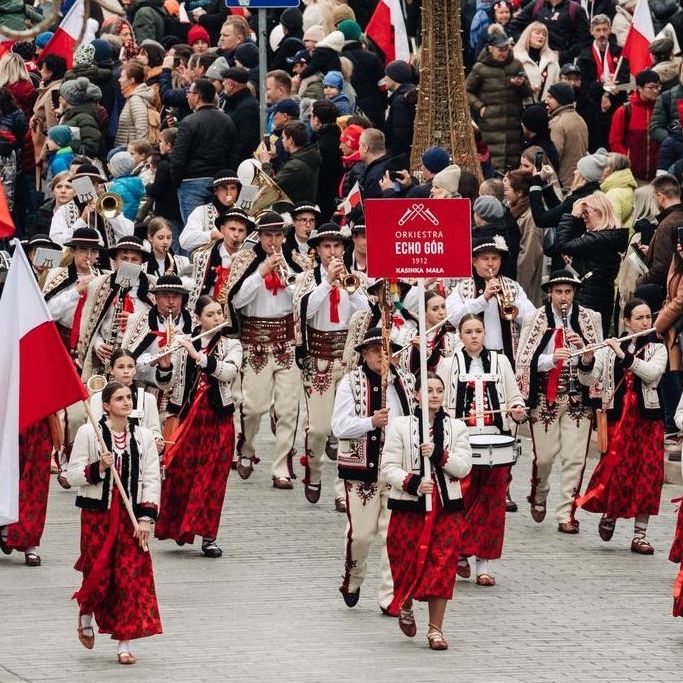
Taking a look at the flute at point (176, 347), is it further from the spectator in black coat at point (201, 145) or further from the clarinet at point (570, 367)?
the spectator in black coat at point (201, 145)

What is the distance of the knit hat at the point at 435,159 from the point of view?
68.8 feet

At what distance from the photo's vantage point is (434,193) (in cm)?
2003

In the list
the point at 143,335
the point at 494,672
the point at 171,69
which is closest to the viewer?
the point at 494,672

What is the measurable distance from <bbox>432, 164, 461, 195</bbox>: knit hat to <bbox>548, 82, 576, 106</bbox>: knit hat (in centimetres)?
233

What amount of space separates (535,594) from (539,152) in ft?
20.1

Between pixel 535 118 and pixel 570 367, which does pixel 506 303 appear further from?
pixel 535 118

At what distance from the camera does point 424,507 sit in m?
14.1

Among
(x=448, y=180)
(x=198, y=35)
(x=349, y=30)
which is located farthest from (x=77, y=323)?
(x=198, y=35)

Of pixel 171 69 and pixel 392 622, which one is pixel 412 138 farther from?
pixel 392 622

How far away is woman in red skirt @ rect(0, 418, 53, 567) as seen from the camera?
53.5 ft

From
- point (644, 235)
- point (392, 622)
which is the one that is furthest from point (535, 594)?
point (644, 235)

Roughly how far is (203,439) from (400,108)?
7.34 m

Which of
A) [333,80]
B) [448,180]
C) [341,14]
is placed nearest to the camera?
[448,180]

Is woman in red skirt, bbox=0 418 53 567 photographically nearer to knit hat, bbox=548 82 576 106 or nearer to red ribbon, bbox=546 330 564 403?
red ribbon, bbox=546 330 564 403
